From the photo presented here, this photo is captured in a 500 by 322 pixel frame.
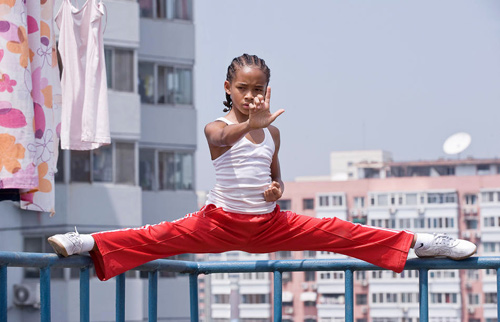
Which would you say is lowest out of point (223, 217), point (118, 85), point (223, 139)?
point (223, 217)

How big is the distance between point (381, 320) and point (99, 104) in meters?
90.4

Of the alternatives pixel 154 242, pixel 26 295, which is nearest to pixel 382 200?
pixel 26 295

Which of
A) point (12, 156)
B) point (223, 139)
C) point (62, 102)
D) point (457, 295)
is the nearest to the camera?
point (223, 139)

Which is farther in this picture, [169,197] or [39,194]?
[169,197]

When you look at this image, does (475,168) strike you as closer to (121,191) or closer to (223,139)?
(121,191)

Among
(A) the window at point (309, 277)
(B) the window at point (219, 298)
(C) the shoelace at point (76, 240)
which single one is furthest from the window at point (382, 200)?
(C) the shoelace at point (76, 240)

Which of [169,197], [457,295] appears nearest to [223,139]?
[169,197]

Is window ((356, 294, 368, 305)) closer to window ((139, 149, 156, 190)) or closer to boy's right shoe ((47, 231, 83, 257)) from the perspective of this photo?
window ((139, 149, 156, 190))

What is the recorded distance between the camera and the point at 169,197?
2631 cm

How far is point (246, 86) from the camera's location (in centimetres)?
394

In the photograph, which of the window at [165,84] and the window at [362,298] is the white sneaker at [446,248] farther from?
the window at [362,298]

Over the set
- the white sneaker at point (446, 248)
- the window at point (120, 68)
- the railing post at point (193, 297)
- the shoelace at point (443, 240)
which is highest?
the window at point (120, 68)

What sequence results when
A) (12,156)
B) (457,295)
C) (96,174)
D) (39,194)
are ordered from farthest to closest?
(457,295) < (96,174) < (39,194) < (12,156)

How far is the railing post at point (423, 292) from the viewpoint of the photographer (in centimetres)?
384
